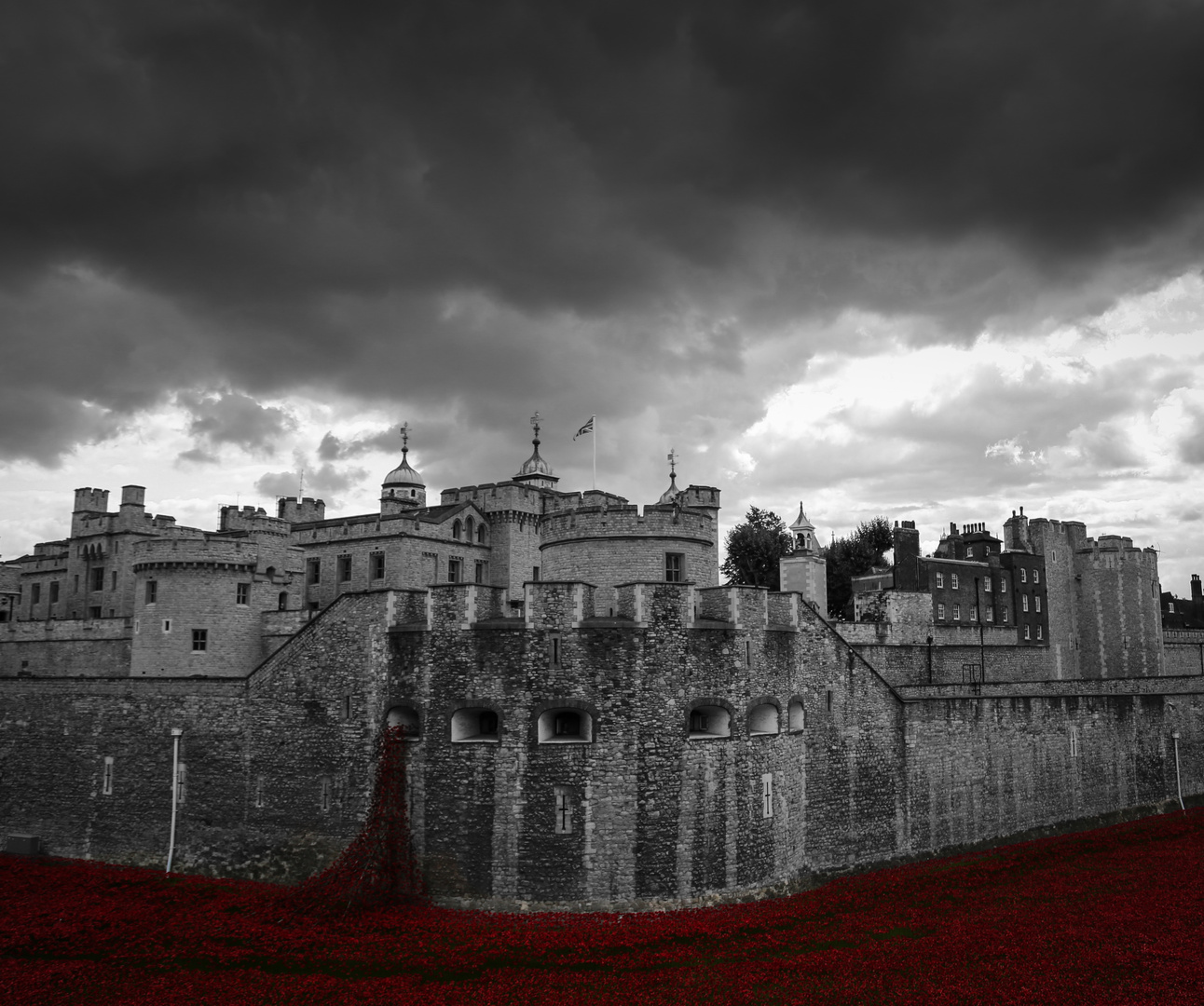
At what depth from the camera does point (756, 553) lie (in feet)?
225

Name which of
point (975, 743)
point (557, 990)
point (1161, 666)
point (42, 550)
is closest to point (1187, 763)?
point (975, 743)

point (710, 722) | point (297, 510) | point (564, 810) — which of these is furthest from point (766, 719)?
point (297, 510)

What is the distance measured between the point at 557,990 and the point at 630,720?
23.6 ft

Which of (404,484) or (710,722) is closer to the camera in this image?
(710,722)

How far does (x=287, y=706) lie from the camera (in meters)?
29.1

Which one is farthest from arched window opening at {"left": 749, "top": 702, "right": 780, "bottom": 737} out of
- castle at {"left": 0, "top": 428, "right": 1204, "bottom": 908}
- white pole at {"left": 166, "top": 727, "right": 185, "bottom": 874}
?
white pole at {"left": 166, "top": 727, "right": 185, "bottom": 874}

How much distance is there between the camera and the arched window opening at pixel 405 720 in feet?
89.0

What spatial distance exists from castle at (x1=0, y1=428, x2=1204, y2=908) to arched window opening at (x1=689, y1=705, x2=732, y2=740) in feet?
0.25

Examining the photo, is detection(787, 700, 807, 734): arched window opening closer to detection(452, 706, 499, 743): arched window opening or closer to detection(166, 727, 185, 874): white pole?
detection(452, 706, 499, 743): arched window opening

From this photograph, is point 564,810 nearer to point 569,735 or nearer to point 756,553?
point 569,735

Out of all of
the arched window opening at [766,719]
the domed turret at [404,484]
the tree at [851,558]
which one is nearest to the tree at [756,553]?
the tree at [851,558]

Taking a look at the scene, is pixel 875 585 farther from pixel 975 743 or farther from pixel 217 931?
pixel 217 931

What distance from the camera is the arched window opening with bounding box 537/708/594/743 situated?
25.7 m

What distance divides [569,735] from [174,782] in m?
12.7
